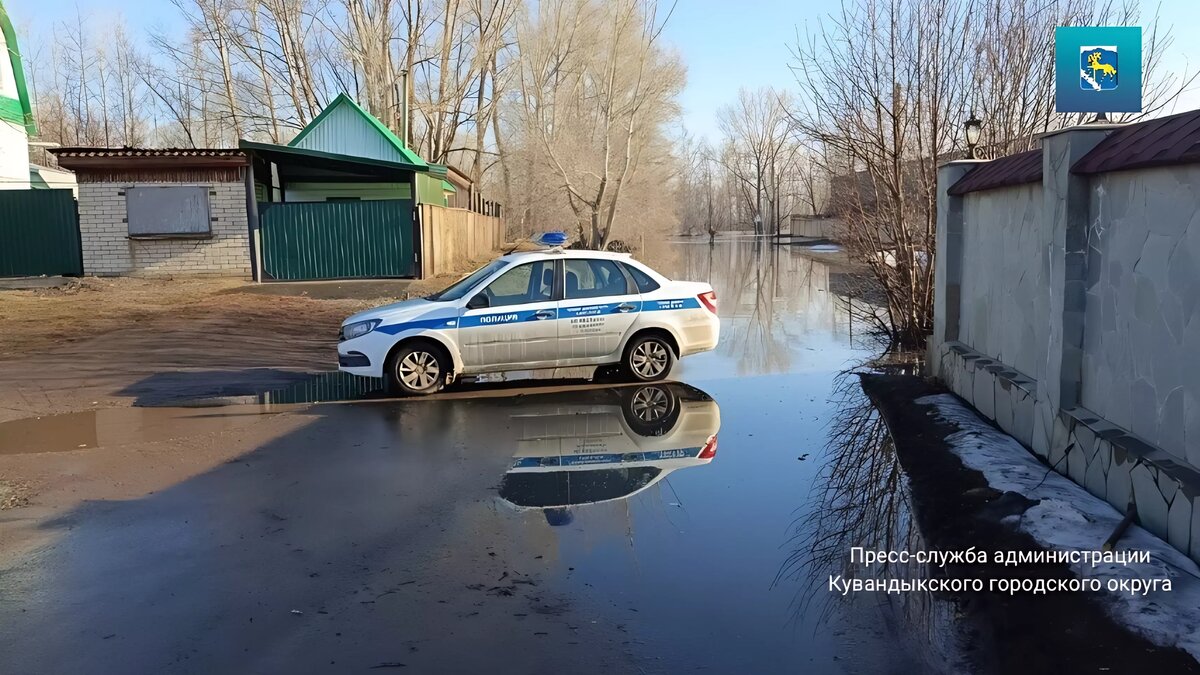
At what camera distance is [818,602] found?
4707 mm

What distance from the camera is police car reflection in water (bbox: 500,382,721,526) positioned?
6633 millimetres

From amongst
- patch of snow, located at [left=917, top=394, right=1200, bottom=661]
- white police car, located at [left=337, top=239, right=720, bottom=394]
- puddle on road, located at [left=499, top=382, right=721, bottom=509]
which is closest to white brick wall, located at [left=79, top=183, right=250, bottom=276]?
white police car, located at [left=337, top=239, right=720, bottom=394]

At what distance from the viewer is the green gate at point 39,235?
24.9 metres

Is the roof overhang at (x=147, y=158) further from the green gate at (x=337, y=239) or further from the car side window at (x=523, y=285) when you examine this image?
the car side window at (x=523, y=285)

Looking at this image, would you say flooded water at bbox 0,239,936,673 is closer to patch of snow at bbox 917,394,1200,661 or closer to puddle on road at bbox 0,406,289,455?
puddle on road at bbox 0,406,289,455

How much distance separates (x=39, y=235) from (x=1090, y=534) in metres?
27.1

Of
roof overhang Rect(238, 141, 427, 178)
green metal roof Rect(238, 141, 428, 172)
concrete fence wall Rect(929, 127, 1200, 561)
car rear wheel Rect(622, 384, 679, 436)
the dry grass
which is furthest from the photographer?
roof overhang Rect(238, 141, 427, 178)

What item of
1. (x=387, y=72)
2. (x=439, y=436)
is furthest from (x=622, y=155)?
(x=439, y=436)

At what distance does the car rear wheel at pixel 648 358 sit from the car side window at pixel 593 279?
0.64 m

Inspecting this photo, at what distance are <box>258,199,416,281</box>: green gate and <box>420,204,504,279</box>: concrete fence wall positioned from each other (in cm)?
48

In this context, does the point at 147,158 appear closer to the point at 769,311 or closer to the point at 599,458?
the point at 769,311

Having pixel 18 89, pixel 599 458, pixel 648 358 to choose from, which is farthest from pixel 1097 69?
pixel 18 89

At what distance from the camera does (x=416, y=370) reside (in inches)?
404

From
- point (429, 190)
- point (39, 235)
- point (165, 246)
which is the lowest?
point (165, 246)
